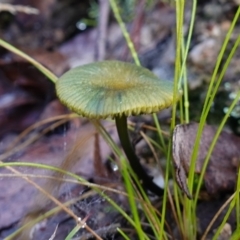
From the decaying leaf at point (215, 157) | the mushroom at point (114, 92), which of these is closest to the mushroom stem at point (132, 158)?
the mushroom at point (114, 92)

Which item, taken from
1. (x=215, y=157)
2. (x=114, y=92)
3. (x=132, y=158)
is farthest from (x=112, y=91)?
(x=215, y=157)

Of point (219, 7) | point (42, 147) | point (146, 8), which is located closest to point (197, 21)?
point (219, 7)

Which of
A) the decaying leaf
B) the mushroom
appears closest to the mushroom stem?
the mushroom

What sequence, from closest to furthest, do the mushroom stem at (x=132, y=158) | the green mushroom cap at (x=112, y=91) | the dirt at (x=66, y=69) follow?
the green mushroom cap at (x=112, y=91) < the mushroom stem at (x=132, y=158) < the dirt at (x=66, y=69)

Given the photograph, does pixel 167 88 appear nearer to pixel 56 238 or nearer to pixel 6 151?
pixel 56 238

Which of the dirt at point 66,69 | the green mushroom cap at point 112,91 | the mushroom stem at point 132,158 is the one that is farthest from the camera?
the dirt at point 66,69

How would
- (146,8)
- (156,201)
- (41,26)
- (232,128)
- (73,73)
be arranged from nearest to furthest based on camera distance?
(73,73), (156,201), (232,128), (146,8), (41,26)

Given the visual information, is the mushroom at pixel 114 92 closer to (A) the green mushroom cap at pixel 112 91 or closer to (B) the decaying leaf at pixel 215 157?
(A) the green mushroom cap at pixel 112 91

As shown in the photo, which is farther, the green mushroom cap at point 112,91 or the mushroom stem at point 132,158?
the mushroom stem at point 132,158
